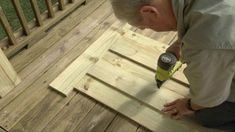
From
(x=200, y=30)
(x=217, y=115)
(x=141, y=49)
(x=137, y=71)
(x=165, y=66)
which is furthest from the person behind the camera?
(x=141, y=49)

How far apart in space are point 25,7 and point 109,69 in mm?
936

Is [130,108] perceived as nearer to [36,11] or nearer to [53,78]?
[53,78]

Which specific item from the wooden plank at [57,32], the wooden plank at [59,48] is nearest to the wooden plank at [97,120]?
the wooden plank at [59,48]

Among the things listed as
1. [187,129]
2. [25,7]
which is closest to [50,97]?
[187,129]

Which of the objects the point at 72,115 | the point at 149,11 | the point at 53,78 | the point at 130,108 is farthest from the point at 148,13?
the point at 53,78

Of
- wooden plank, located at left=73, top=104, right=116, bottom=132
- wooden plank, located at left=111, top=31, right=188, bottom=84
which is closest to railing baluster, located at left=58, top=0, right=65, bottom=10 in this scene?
wooden plank, located at left=111, top=31, right=188, bottom=84

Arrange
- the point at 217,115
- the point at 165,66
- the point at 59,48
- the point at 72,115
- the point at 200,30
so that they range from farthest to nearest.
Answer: the point at 59,48 → the point at 72,115 → the point at 165,66 → the point at 217,115 → the point at 200,30

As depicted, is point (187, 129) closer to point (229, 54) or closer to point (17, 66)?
point (229, 54)

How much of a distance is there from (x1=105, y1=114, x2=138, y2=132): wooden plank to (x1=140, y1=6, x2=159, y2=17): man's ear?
0.73 meters

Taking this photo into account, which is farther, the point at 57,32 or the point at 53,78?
the point at 57,32

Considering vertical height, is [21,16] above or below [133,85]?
above

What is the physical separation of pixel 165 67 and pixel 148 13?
0.59 m

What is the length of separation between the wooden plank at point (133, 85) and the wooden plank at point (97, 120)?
141 millimetres

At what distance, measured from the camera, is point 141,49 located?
1729 millimetres
